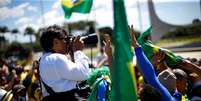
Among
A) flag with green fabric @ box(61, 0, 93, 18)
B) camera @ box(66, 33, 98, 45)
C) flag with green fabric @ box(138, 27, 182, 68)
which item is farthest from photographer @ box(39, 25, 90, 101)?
flag with green fabric @ box(61, 0, 93, 18)

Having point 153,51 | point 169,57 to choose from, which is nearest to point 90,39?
point 153,51

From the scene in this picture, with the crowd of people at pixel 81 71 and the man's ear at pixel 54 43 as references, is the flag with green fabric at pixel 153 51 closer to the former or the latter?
the crowd of people at pixel 81 71

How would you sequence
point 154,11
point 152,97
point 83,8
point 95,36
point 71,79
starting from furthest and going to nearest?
point 154,11, point 83,8, point 95,36, point 71,79, point 152,97

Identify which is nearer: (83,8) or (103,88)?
(103,88)

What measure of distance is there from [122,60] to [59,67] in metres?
1.32

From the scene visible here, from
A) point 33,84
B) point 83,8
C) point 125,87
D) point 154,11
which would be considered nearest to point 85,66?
point 125,87

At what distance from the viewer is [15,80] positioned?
745 centimetres

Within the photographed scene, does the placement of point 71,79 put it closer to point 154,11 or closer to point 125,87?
point 125,87

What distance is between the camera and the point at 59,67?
149 inches

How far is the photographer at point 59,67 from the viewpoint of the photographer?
3.78m

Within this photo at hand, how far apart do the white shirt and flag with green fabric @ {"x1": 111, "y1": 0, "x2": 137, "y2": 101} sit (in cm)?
123

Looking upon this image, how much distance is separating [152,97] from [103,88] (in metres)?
0.76

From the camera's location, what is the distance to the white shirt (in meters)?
3.77

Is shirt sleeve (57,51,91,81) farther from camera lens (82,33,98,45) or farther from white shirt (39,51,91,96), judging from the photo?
camera lens (82,33,98,45)
